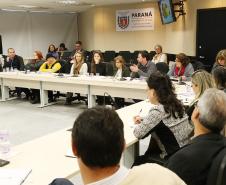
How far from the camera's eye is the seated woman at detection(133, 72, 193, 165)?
2504mm

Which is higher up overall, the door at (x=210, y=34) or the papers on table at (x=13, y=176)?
the door at (x=210, y=34)

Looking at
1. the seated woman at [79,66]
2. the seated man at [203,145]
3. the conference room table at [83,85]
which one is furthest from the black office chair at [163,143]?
the seated woman at [79,66]

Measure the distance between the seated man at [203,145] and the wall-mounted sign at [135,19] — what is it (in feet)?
32.3

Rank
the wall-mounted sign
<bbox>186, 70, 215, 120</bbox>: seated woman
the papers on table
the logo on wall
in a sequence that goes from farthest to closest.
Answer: the logo on wall, the wall-mounted sign, <bbox>186, 70, 215, 120</bbox>: seated woman, the papers on table

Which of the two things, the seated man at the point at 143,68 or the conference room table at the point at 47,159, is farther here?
the seated man at the point at 143,68

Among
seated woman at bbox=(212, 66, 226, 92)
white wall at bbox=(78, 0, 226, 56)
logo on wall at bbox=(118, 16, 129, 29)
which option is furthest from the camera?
logo on wall at bbox=(118, 16, 129, 29)

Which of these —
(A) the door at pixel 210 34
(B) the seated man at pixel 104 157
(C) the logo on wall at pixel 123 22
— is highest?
(C) the logo on wall at pixel 123 22

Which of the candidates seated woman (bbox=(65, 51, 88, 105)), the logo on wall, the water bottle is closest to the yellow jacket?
seated woman (bbox=(65, 51, 88, 105))

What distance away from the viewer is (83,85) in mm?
6559

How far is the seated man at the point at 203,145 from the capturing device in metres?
1.58

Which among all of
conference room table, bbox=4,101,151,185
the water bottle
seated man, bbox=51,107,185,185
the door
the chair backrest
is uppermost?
the door

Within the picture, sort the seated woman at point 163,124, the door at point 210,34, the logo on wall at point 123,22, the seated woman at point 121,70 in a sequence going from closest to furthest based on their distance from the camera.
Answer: the seated woman at point 163,124 < the seated woman at point 121,70 < the door at point 210,34 < the logo on wall at point 123,22

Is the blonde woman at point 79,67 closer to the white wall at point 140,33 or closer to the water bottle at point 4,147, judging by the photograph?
the white wall at point 140,33

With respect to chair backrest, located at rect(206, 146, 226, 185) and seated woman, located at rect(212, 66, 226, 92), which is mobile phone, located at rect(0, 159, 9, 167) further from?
seated woman, located at rect(212, 66, 226, 92)
